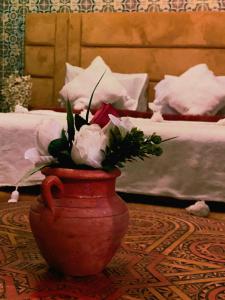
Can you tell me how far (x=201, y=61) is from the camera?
474 cm

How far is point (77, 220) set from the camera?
1162 mm

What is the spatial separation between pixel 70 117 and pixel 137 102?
A: 133 inches

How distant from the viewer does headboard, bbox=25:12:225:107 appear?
15.5 feet

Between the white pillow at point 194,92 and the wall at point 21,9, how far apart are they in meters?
1.02

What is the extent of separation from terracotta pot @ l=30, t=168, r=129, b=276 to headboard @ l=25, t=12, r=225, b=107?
3.73 metres

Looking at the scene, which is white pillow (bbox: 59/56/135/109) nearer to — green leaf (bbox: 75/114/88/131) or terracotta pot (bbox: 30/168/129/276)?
green leaf (bbox: 75/114/88/131)

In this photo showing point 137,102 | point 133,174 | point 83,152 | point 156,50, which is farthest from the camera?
point 156,50

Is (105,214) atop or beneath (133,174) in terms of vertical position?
atop

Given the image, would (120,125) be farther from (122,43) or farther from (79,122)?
(122,43)


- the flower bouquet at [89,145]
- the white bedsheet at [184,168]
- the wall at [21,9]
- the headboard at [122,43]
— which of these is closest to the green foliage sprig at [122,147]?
the flower bouquet at [89,145]

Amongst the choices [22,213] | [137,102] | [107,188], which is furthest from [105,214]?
[137,102]

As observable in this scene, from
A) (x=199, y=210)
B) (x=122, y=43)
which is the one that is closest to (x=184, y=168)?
(x=199, y=210)

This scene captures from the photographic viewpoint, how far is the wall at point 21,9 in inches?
201

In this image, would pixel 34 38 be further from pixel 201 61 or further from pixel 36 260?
pixel 36 260
